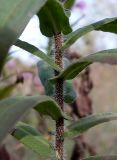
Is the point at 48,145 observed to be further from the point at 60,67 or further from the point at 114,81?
the point at 114,81

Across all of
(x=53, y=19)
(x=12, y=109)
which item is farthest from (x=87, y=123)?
(x=12, y=109)

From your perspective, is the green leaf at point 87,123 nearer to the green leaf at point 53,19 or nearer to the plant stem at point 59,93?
the plant stem at point 59,93

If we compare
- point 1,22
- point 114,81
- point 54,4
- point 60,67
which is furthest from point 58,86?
point 114,81

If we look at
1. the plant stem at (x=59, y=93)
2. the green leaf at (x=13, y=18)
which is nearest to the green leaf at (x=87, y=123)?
the plant stem at (x=59, y=93)

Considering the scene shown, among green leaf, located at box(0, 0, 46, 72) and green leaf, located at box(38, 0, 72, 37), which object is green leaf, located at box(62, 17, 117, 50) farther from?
green leaf, located at box(0, 0, 46, 72)

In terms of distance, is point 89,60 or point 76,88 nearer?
point 89,60

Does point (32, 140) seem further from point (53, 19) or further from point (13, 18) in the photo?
point (13, 18)
